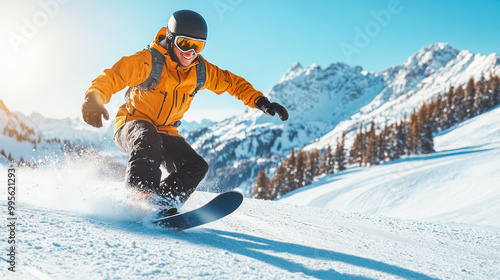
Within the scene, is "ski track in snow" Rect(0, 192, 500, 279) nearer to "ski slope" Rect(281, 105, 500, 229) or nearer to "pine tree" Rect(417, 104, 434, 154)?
"ski slope" Rect(281, 105, 500, 229)

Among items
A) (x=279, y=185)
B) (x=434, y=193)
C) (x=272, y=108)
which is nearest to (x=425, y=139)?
(x=279, y=185)

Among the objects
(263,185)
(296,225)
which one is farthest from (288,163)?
(296,225)

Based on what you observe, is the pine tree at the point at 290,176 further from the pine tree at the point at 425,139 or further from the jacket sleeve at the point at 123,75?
the jacket sleeve at the point at 123,75

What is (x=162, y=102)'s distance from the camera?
119 inches

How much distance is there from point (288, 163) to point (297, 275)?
Result: 40456 mm

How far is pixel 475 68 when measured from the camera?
616 feet

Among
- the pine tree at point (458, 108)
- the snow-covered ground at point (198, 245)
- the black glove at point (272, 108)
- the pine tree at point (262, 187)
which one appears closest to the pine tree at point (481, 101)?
the pine tree at point (458, 108)

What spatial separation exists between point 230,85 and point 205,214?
204cm

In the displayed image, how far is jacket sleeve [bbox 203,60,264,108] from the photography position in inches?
143

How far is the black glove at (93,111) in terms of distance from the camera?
2121 mm

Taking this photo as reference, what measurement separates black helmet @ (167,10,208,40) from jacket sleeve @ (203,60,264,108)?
2.09 feet

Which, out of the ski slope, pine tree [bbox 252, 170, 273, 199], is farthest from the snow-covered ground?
pine tree [bbox 252, 170, 273, 199]

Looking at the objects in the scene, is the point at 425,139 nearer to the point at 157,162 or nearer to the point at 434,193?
the point at 434,193

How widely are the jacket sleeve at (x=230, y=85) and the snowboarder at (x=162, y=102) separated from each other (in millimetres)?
232
